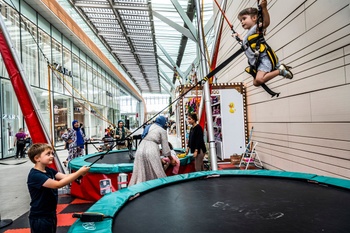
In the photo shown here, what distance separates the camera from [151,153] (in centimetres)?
290

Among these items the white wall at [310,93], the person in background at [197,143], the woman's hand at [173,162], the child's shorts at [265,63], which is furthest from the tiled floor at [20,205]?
the white wall at [310,93]

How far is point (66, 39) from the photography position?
1175 centimetres

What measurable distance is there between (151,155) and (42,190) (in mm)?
1396

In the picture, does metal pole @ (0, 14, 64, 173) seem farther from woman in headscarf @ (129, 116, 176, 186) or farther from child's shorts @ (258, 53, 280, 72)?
child's shorts @ (258, 53, 280, 72)

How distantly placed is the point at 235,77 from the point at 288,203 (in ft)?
18.0

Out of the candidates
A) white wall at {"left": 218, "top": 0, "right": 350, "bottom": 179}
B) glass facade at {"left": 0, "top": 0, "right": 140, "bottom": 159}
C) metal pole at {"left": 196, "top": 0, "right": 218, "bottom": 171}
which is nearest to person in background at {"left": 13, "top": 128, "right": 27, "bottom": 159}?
glass facade at {"left": 0, "top": 0, "right": 140, "bottom": 159}

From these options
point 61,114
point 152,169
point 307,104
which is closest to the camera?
point 152,169

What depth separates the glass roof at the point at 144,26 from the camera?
9.93 m

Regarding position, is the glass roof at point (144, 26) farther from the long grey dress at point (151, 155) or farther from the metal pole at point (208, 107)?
the long grey dress at point (151, 155)

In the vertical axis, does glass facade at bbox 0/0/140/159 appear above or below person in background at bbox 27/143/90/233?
above

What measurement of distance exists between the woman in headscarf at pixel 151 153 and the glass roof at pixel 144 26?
16.2 feet

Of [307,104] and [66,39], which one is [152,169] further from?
[66,39]

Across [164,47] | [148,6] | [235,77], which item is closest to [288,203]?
[235,77]

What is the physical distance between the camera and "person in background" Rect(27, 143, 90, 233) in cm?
163
